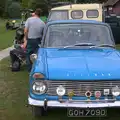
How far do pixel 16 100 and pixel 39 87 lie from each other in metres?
2.08

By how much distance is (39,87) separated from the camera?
632cm

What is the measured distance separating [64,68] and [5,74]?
507 centimetres

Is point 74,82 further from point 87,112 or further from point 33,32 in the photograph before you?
point 33,32

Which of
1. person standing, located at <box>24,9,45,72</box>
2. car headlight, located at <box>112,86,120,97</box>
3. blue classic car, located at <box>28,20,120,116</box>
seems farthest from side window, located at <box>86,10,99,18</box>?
car headlight, located at <box>112,86,120,97</box>

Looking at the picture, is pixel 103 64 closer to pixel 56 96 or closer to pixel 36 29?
pixel 56 96

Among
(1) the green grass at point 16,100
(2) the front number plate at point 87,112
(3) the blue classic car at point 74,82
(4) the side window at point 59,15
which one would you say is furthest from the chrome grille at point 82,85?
(4) the side window at point 59,15

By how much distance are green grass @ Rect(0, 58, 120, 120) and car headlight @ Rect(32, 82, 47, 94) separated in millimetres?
836

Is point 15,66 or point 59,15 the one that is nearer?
point 15,66

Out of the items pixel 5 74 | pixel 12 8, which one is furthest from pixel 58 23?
pixel 12 8

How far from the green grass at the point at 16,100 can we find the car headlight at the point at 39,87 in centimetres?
84

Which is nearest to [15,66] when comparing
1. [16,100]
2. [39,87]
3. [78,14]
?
[16,100]

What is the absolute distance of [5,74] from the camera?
441 inches

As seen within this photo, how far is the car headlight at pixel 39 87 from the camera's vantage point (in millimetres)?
6289

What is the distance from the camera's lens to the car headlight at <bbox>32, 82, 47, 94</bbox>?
20.6 ft
